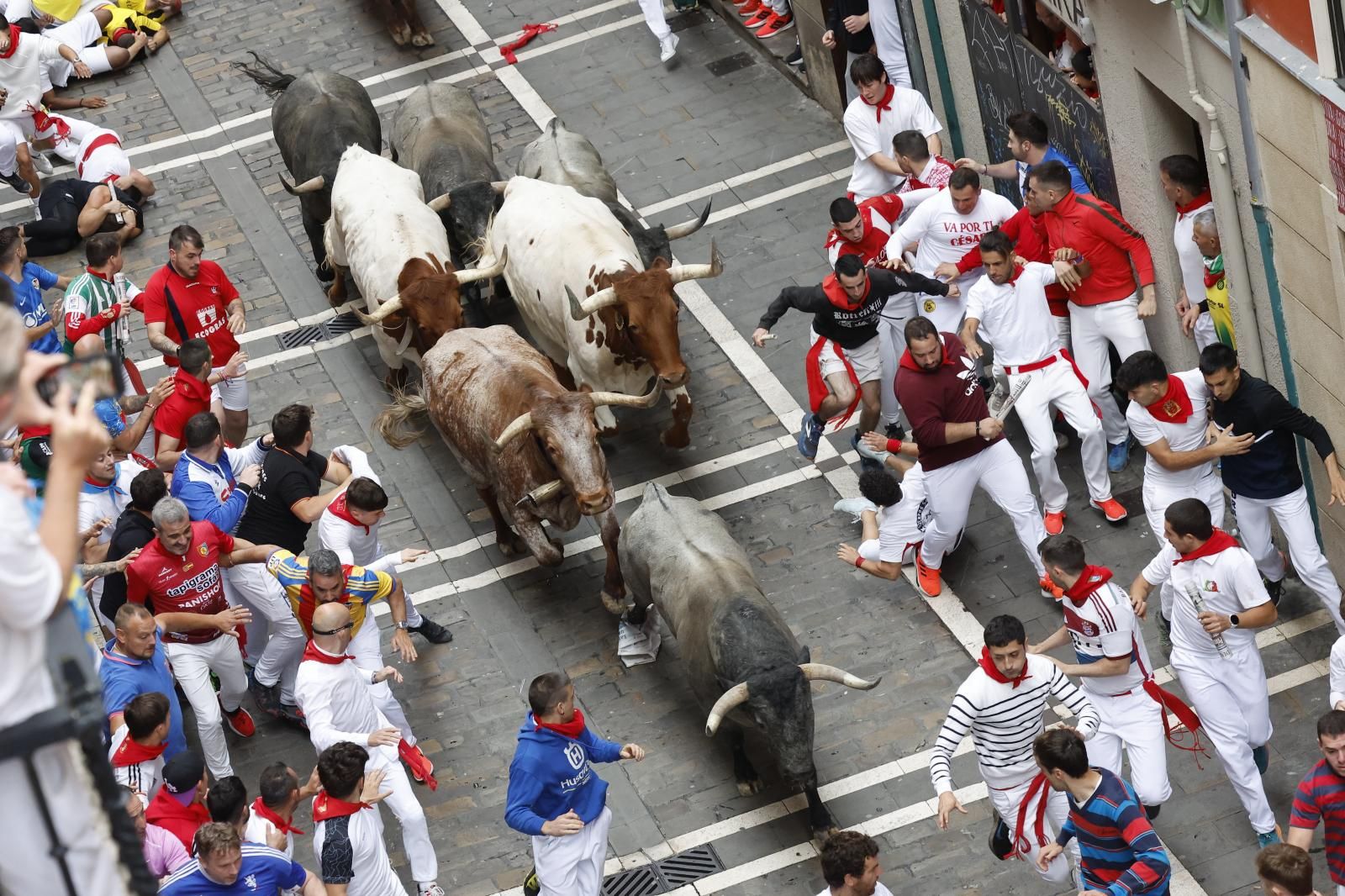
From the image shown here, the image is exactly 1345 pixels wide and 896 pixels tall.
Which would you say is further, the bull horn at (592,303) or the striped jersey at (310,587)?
the bull horn at (592,303)

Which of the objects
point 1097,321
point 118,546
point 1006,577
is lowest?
point 1006,577

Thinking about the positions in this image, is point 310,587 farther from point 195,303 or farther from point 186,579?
point 195,303

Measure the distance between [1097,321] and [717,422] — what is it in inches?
142

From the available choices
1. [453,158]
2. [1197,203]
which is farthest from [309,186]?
[1197,203]

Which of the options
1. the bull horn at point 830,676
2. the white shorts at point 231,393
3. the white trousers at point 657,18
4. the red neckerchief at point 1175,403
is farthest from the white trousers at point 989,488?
the white trousers at point 657,18

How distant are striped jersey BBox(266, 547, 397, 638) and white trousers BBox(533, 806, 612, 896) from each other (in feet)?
7.12

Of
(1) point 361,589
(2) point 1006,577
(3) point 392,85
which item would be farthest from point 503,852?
(3) point 392,85

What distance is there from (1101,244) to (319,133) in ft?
26.8

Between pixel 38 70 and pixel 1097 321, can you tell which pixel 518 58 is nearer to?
pixel 38 70

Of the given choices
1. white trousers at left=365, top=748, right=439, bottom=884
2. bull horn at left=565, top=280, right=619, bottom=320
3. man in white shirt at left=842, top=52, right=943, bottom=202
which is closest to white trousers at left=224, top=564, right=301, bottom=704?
white trousers at left=365, top=748, right=439, bottom=884

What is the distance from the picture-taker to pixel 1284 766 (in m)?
12.1

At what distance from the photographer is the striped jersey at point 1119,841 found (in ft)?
31.2

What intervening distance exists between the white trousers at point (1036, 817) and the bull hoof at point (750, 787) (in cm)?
202

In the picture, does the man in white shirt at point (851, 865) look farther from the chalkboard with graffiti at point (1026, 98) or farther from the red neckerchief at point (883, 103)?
the red neckerchief at point (883, 103)
